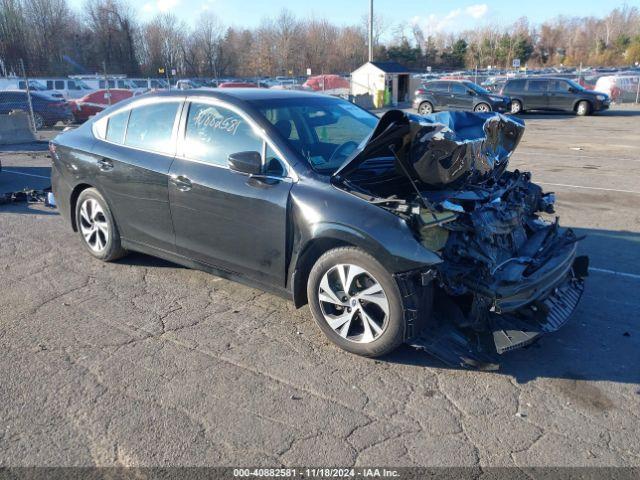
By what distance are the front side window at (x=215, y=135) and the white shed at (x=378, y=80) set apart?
28.0m

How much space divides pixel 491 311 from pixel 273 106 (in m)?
2.38

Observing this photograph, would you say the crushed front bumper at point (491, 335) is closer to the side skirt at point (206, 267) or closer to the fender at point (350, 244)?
the fender at point (350, 244)

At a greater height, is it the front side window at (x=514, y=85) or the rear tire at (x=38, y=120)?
the front side window at (x=514, y=85)

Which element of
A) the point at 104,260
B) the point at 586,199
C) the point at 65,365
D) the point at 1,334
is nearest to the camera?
the point at 65,365

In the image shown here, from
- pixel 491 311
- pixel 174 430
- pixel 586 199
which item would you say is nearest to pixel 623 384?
pixel 491 311

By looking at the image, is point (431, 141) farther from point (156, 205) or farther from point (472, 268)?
point (156, 205)

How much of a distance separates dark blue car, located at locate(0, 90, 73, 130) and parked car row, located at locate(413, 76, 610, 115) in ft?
53.5

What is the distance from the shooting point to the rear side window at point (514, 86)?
2673cm

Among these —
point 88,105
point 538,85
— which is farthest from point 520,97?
point 88,105

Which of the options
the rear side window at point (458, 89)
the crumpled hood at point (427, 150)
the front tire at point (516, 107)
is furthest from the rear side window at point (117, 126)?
the front tire at point (516, 107)

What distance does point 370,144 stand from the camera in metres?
3.66

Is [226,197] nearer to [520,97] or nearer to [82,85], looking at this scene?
[520,97]

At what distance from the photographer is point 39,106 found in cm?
2089

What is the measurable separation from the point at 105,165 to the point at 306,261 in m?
2.48
